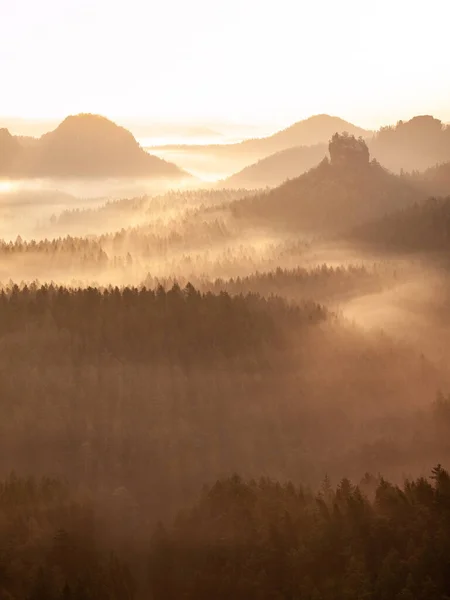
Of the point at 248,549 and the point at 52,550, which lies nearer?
the point at 248,549

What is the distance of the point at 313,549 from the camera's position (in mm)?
122688

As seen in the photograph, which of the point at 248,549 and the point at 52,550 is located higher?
the point at 52,550

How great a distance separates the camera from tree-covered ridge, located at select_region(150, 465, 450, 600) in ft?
364

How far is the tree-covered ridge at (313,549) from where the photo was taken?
11088cm

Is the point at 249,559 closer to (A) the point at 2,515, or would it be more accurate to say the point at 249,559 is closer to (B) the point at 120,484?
(A) the point at 2,515

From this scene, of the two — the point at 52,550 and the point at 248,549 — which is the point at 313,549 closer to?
the point at 248,549

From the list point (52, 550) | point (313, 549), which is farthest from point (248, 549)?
point (52, 550)

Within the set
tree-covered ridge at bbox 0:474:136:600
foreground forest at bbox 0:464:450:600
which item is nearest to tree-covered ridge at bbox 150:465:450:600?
foreground forest at bbox 0:464:450:600

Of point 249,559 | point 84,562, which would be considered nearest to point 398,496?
point 249,559

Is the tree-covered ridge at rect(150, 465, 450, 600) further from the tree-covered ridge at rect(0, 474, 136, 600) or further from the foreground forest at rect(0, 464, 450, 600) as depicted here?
the tree-covered ridge at rect(0, 474, 136, 600)

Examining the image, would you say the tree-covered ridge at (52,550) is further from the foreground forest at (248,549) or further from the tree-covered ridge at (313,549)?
the tree-covered ridge at (313,549)

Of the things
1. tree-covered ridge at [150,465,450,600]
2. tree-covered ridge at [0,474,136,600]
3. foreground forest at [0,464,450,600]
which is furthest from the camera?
tree-covered ridge at [0,474,136,600]

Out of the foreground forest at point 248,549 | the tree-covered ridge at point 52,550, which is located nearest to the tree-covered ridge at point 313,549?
the foreground forest at point 248,549

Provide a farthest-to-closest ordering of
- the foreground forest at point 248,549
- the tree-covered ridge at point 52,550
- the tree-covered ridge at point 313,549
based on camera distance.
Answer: the tree-covered ridge at point 52,550 → the foreground forest at point 248,549 → the tree-covered ridge at point 313,549
